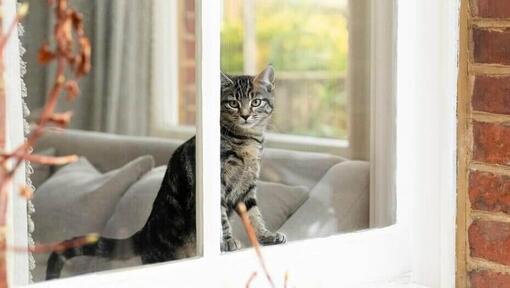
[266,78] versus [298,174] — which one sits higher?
[266,78]

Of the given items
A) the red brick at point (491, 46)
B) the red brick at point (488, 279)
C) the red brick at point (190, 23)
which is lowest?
the red brick at point (488, 279)

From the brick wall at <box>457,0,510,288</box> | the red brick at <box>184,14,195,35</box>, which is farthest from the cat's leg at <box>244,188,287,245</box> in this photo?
the brick wall at <box>457,0,510,288</box>

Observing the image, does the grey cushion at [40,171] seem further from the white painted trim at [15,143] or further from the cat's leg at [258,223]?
the cat's leg at [258,223]

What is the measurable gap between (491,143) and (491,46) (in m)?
0.19

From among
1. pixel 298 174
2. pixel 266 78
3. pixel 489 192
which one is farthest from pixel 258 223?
pixel 489 192

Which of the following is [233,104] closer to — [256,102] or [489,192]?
[256,102]

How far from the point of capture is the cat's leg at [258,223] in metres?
1.47

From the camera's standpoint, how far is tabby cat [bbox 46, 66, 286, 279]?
1296 millimetres

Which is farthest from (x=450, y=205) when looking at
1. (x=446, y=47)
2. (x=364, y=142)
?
(x=446, y=47)

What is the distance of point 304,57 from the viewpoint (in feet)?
5.05

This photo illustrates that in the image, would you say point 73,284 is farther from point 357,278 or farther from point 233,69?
point 357,278

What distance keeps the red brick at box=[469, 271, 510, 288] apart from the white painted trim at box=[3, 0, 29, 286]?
3.02ft

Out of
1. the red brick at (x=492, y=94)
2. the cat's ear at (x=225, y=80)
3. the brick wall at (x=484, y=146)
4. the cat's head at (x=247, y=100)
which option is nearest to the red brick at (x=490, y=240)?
the brick wall at (x=484, y=146)

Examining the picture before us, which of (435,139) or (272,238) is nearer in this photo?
(272,238)
